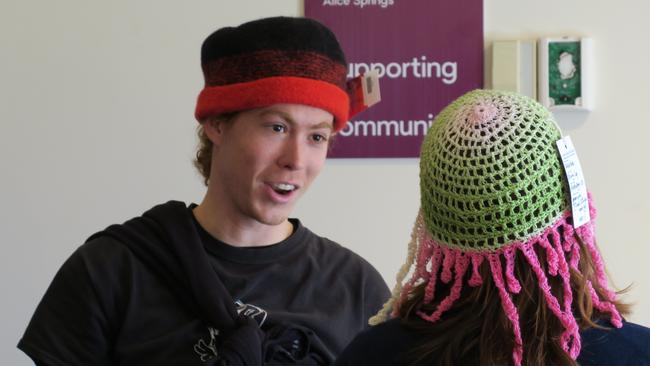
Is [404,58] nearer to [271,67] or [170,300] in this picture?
[271,67]

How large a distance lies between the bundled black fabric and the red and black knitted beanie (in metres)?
0.23

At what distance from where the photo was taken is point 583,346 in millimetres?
998

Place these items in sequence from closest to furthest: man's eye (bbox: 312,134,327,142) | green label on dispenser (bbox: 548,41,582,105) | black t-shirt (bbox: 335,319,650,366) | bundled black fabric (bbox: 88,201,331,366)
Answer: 1. black t-shirt (bbox: 335,319,650,366)
2. bundled black fabric (bbox: 88,201,331,366)
3. man's eye (bbox: 312,134,327,142)
4. green label on dispenser (bbox: 548,41,582,105)

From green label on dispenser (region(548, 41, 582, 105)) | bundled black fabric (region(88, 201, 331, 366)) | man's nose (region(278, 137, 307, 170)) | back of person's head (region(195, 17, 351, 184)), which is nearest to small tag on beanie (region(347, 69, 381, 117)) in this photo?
back of person's head (region(195, 17, 351, 184))

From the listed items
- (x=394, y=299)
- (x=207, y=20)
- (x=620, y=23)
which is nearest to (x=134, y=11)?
(x=207, y=20)

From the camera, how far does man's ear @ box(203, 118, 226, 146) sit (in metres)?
1.57

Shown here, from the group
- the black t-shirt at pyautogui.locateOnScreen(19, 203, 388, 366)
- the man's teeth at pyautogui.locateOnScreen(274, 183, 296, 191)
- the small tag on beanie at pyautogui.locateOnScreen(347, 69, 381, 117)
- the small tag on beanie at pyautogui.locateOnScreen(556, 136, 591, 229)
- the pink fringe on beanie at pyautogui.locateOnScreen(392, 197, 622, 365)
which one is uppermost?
the small tag on beanie at pyautogui.locateOnScreen(347, 69, 381, 117)

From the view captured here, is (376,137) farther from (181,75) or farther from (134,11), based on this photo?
(134,11)

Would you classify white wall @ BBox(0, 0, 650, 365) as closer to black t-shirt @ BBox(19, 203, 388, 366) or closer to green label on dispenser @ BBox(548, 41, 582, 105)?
green label on dispenser @ BBox(548, 41, 582, 105)

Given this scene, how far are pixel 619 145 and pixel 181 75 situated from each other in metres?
1.30

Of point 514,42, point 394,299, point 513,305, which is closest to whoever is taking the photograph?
point 513,305

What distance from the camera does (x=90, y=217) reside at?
8.59 ft

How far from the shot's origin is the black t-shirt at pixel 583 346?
0.97 meters

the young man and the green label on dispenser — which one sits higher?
the green label on dispenser
